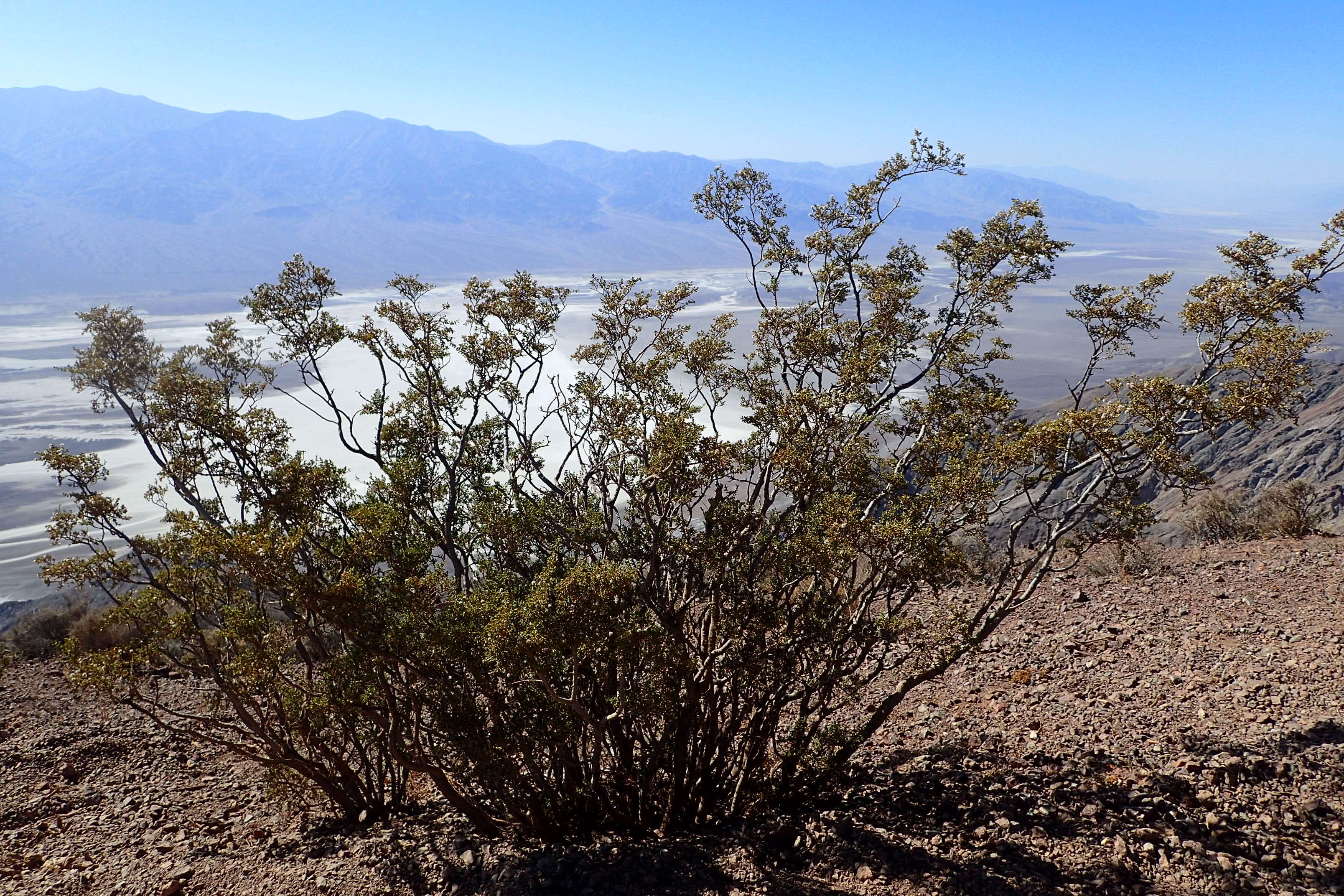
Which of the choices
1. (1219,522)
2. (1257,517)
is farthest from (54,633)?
(1257,517)

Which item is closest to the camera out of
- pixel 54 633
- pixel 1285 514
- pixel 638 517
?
pixel 638 517

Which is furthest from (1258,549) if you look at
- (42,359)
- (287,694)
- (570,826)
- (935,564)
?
(42,359)

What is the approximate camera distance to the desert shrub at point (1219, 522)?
12938 mm

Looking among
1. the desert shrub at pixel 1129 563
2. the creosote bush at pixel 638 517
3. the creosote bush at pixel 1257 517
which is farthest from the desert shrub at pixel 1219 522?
the creosote bush at pixel 638 517

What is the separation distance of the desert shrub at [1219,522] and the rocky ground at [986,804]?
2862mm

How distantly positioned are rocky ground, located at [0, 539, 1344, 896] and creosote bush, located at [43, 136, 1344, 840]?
0.62 metres

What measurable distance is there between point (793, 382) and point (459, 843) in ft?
16.6

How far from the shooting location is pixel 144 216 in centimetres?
19062

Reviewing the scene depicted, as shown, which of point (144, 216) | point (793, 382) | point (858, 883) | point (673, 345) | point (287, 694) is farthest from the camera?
point (144, 216)

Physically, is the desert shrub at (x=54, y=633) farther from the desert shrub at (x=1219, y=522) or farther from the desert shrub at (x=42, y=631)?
the desert shrub at (x=1219, y=522)

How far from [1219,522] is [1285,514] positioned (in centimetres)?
133

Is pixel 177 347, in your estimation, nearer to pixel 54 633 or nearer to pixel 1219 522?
pixel 54 633

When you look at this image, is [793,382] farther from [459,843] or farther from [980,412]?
[459,843]

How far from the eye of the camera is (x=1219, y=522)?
13.4 meters
